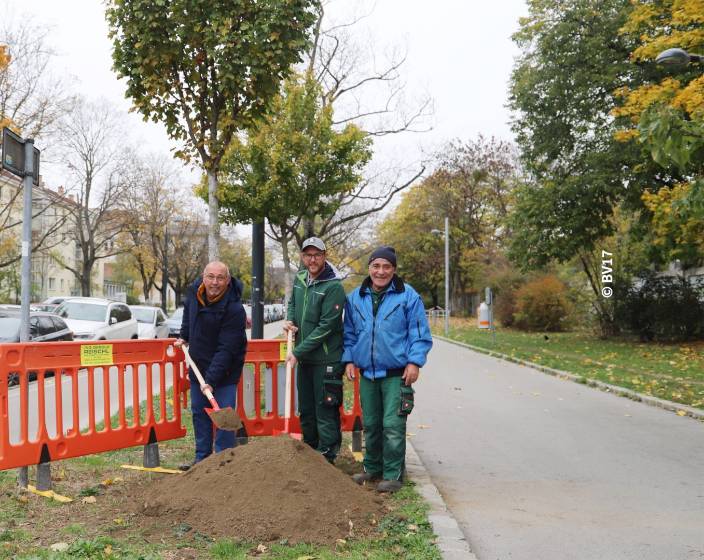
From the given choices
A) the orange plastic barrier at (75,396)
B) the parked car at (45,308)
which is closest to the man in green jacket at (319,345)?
the orange plastic barrier at (75,396)

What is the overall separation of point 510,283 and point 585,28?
17480 mm

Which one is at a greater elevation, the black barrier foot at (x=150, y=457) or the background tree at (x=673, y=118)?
the background tree at (x=673, y=118)

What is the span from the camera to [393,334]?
18.5 feet

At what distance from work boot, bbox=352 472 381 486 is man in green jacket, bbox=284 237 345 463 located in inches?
12.5

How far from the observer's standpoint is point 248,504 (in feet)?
14.7

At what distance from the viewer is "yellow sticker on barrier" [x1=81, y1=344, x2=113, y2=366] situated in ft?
18.7

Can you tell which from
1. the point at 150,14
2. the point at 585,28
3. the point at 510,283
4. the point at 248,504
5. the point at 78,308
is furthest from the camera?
the point at 510,283

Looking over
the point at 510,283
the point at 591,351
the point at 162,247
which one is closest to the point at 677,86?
the point at 591,351

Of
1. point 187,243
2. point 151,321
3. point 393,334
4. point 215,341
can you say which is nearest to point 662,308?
point 151,321

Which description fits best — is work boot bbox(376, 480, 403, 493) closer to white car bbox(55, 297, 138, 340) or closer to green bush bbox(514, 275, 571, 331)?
white car bbox(55, 297, 138, 340)

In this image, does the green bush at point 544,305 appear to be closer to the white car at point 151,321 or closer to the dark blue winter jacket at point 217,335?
the white car at point 151,321

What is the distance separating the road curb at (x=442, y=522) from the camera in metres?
4.17

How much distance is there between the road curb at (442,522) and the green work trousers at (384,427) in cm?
30

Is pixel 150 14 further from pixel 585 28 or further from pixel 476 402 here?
pixel 585 28
